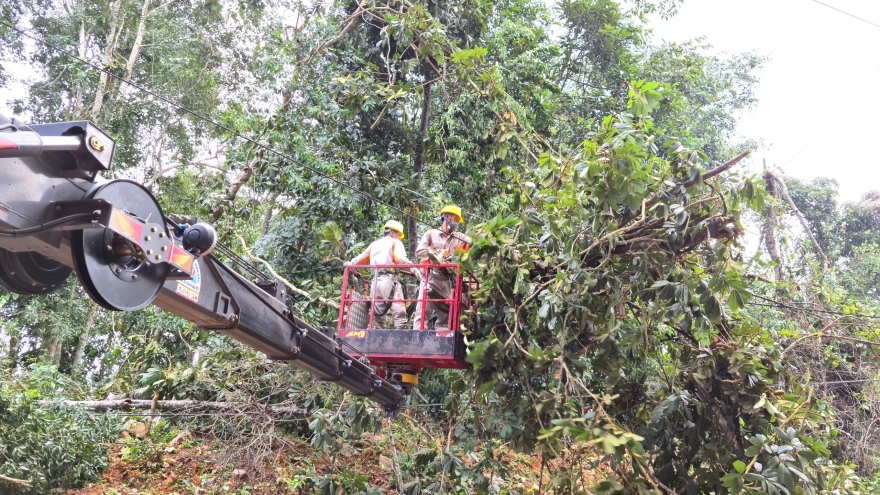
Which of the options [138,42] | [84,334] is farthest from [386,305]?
[138,42]

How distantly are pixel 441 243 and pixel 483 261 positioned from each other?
1294 millimetres

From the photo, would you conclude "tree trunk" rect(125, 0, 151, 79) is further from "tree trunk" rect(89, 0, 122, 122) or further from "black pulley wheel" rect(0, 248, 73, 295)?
"black pulley wheel" rect(0, 248, 73, 295)

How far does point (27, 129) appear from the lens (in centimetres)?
329

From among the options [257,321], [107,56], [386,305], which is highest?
[107,56]

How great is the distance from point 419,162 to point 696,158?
24.4ft

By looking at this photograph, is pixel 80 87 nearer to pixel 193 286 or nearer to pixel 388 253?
pixel 388 253

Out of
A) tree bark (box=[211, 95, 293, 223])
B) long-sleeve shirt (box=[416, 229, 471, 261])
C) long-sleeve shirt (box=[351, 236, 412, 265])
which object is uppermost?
tree bark (box=[211, 95, 293, 223])

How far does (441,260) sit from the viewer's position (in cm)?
772

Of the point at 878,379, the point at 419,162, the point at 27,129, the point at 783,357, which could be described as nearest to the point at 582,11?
the point at 419,162

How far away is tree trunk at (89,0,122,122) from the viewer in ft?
53.8

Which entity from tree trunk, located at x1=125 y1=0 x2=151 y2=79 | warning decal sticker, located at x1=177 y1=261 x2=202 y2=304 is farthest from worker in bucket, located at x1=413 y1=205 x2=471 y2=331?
tree trunk, located at x1=125 y1=0 x2=151 y2=79

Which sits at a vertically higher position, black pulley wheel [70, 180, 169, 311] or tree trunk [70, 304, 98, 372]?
tree trunk [70, 304, 98, 372]

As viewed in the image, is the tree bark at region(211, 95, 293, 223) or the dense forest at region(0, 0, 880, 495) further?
the tree bark at region(211, 95, 293, 223)

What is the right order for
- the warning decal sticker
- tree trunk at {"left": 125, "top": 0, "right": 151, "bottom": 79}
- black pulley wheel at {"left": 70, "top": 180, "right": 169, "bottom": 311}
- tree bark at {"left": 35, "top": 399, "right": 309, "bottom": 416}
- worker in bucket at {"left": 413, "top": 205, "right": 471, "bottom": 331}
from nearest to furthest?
black pulley wheel at {"left": 70, "top": 180, "right": 169, "bottom": 311} < the warning decal sticker < worker in bucket at {"left": 413, "top": 205, "right": 471, "bottom": 331} < tree bark at {"left": 35, "top": 399, "right": 309, "bottom": 416} < tree trunk at {"left": 125, "top": 0, "right": 151, "bottom": 79}
